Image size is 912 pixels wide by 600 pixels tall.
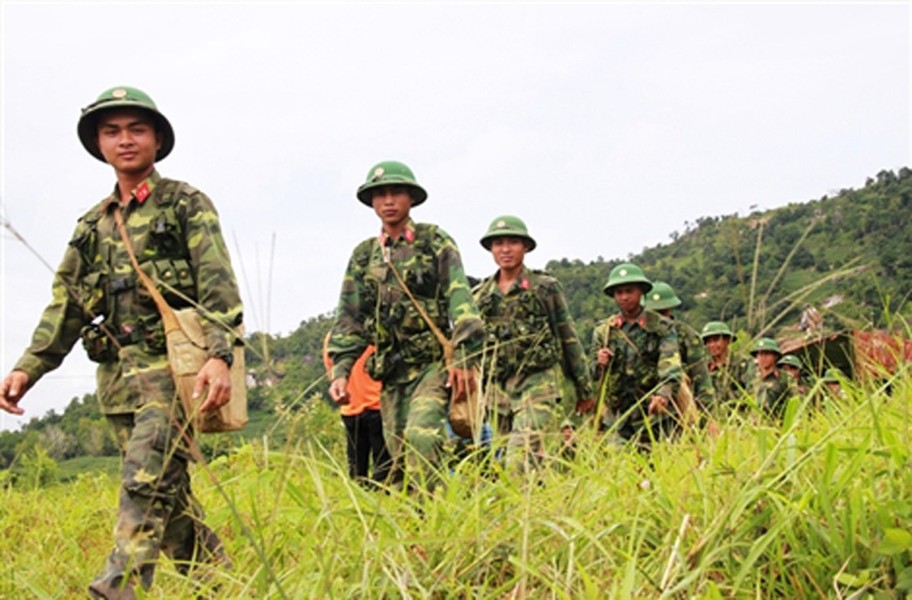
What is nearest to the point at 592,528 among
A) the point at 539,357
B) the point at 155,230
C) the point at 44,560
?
the point at 155,230

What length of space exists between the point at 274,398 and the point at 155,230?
2242 millimetres

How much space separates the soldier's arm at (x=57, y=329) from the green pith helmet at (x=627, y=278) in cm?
474

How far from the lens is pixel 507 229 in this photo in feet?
24.9

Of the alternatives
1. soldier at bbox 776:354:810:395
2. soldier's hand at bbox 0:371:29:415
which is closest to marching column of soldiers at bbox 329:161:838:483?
soldier's hand at bbox 0:371:29:415

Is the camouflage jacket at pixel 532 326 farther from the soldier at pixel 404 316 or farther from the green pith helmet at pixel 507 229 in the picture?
the soldier at pixel 404 316

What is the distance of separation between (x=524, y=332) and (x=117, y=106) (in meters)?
3.77

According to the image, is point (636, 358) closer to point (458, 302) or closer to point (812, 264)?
point (458, 302)

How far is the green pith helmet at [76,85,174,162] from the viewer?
4.08 meters

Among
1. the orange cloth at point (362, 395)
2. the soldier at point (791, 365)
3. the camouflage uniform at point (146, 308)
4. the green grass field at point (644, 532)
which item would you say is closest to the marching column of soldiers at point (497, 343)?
the green grass field at point (644, 532)

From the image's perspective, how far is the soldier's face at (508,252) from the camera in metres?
7.57

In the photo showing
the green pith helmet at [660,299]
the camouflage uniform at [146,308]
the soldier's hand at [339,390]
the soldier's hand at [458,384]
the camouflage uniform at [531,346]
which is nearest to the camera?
the camouflage uniform at [146,308]

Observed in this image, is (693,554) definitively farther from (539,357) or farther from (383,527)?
(539,357)

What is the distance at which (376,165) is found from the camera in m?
5.99

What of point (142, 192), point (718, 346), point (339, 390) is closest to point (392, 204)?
point (339, 390)
